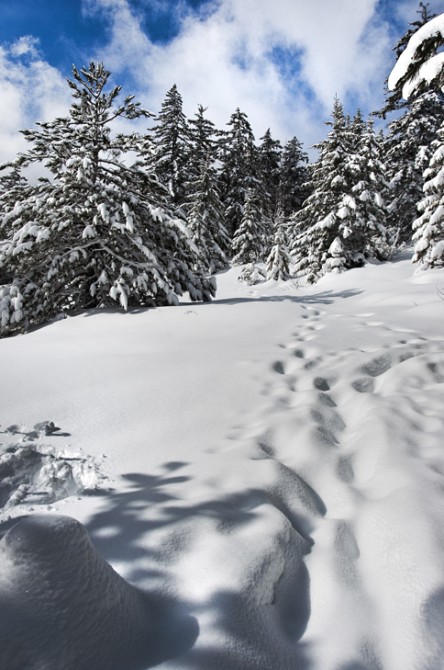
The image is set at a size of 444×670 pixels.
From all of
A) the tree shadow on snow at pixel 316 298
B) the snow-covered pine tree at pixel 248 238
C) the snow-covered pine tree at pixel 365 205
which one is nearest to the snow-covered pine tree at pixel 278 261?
the snow-covered pine tree at pixel 365 205

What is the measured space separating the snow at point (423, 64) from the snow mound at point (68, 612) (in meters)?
3.69

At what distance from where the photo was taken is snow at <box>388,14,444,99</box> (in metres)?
2.69

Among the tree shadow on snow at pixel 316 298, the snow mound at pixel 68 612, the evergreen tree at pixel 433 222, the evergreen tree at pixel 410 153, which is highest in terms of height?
the evergreen tree at pixel 410 153

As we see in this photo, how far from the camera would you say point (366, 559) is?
1.88m

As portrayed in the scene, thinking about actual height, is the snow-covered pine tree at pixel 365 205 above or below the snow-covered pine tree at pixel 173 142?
below

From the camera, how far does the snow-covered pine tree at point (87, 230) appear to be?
723 centimetres

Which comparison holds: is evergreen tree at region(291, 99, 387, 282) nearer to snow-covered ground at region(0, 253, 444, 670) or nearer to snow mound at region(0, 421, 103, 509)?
snow-covered ground at region(0, 253, 444, 670)

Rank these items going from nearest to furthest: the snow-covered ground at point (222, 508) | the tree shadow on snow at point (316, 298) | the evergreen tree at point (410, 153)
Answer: the snow-covered ground at point (222, 508)
the tree shadow on snow at point (316, 298)
the evergreen tree at point (410, 153)

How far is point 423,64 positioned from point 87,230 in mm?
6049

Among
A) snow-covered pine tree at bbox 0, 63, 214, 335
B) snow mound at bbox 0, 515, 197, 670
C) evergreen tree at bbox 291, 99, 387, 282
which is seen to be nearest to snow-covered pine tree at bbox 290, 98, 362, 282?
evergreen tree at bbox 291, 99, 387, 282

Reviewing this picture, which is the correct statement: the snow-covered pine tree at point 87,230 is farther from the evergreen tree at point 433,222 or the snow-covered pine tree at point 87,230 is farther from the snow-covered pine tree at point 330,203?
the snow-covered pine tree at point 330,203

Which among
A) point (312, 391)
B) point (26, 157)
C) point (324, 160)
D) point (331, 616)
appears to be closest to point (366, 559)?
point (331, 616)

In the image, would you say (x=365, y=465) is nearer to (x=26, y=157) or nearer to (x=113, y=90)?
(x=26, y=157)

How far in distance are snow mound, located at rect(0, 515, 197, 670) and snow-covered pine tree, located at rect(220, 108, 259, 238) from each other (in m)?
29.3
